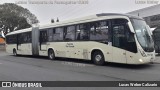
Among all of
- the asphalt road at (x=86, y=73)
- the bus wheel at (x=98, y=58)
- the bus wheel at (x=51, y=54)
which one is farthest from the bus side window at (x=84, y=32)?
the bus wheel at (x=51, y=54)

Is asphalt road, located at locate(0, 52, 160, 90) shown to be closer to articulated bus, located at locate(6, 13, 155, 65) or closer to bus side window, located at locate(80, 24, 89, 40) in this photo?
articulated bus, located at locate(6, 13, 155, 65)

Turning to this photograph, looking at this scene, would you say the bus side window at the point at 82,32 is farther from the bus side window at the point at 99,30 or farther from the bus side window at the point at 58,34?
the bus side window at the point at 58,34

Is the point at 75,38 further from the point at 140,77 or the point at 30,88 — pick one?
the point at 30,88

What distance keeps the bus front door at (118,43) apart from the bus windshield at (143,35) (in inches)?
29.1

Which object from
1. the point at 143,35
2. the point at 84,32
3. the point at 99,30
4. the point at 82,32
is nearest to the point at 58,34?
the point at 82,32

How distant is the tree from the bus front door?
49.3 m

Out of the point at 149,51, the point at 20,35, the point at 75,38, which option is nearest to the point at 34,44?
the point at 20,35

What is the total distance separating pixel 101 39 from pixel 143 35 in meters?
2.49

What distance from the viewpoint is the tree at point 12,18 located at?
59.4m

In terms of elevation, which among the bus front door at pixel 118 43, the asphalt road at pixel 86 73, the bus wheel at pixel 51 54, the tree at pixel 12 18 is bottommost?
the asphalt road at pixel 86 73

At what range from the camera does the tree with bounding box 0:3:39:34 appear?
59375 millimetres

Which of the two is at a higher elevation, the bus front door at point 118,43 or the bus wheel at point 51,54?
the bus front door at point 118,43

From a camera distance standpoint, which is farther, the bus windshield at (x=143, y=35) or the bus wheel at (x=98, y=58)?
the bus wheel at (x=98, y=58)

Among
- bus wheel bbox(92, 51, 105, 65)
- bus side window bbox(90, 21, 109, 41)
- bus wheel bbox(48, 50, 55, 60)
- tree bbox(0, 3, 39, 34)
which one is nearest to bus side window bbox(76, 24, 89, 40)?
bus side window bbox(90, 21, 109, 41)
